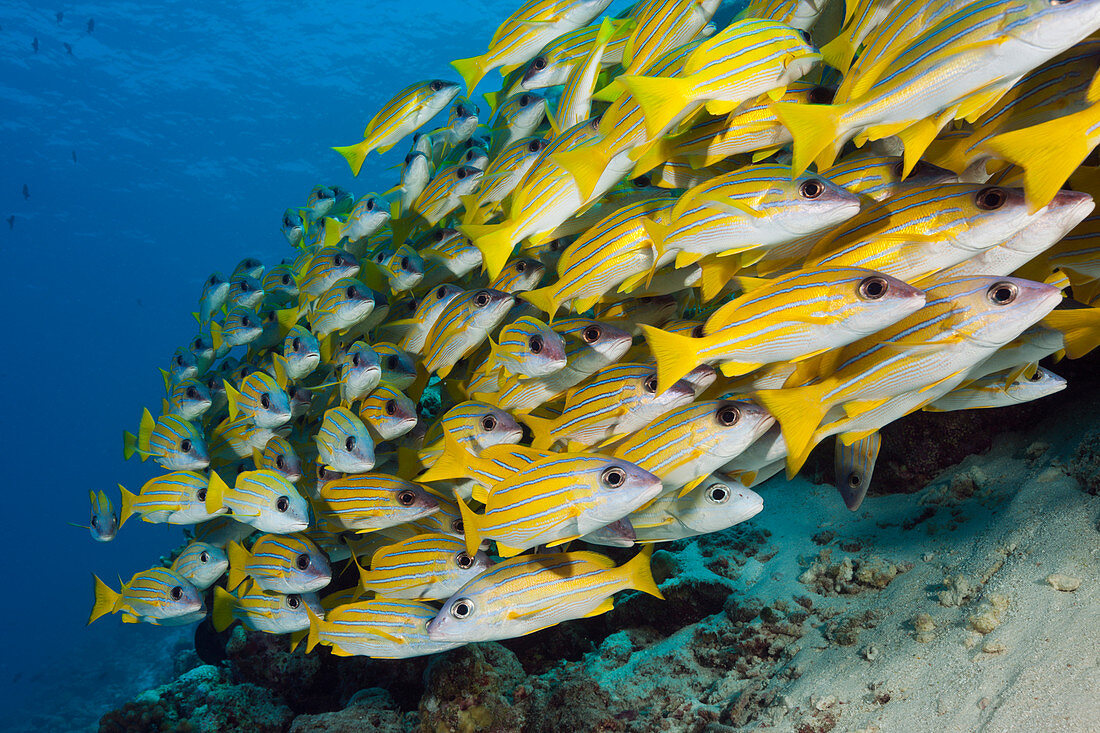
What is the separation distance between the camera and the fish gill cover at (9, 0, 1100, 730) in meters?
1.92

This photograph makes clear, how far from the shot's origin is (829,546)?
4980 mm

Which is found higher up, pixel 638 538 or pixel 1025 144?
pixel 1025 144

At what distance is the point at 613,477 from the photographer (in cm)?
226

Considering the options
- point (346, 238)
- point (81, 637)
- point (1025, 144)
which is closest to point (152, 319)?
point (81, 637)

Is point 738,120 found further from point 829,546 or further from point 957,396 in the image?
point 829,546

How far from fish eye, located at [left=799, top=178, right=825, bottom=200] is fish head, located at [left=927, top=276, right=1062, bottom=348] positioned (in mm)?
604

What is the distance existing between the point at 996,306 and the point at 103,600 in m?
6.29

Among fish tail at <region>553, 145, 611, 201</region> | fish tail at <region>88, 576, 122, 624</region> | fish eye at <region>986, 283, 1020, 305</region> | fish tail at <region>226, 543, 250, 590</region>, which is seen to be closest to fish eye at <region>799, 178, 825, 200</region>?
fish eye at <region>986, 283, 1020, 305</region>

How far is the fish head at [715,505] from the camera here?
2605 millimetres

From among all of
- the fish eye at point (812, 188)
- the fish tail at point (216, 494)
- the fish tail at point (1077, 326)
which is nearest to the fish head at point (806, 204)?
the fish eye at point (812, 188)

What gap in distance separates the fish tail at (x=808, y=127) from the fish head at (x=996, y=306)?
741 mm

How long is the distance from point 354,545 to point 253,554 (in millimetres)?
677

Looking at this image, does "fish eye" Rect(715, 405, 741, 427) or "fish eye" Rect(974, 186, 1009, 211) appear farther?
"fish eye" Rect(715, 405, 741, 427)

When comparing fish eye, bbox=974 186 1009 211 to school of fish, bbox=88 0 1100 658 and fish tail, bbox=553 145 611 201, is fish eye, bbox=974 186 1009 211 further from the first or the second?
fish tail, bbox=553 145 611 201
